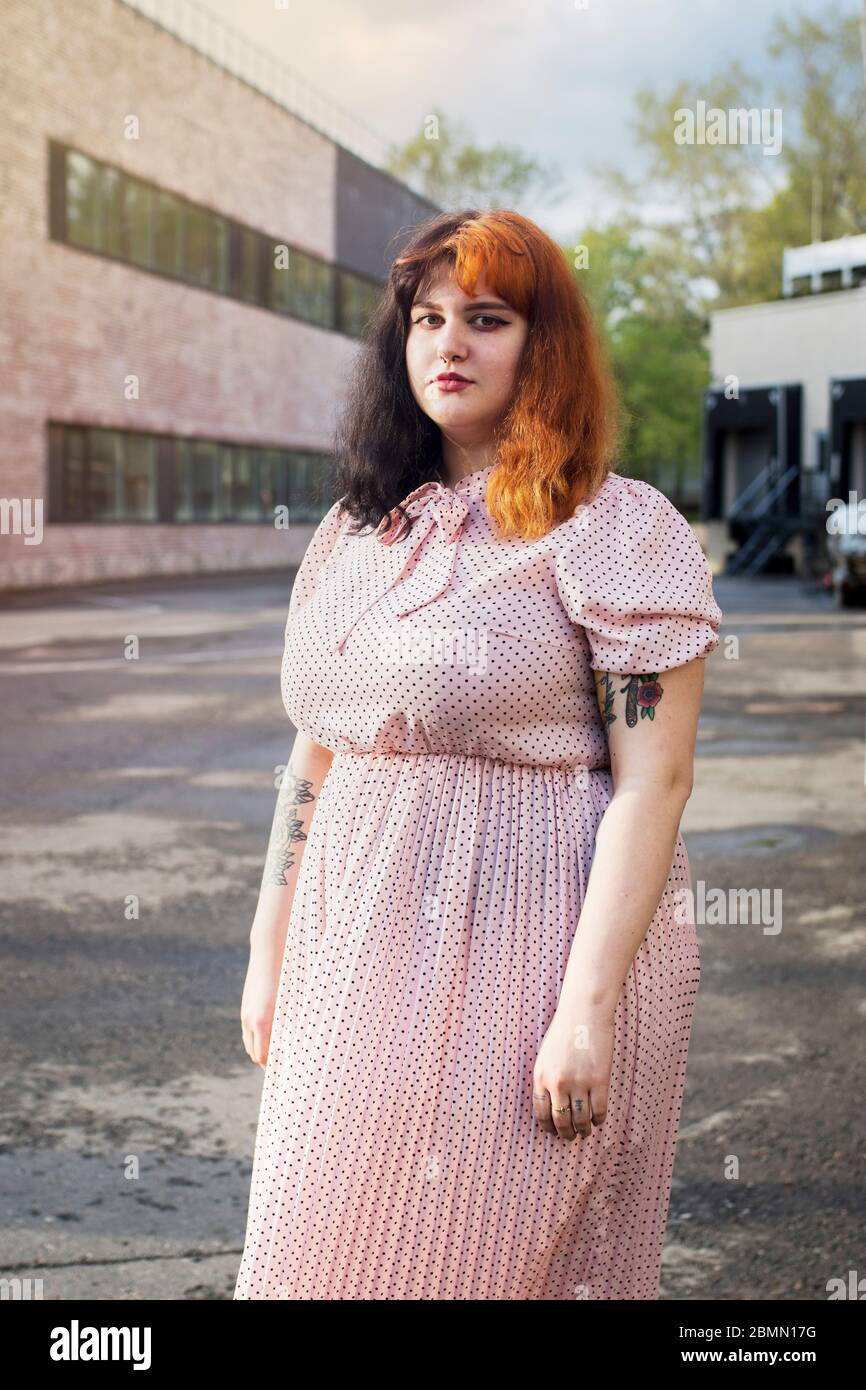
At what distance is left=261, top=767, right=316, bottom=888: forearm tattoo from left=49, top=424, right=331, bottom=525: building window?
2679 centimetres

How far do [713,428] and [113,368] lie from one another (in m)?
17.7

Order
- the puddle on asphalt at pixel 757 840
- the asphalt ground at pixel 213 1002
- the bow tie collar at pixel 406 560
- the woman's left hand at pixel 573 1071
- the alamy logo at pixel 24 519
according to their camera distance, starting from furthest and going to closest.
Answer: the alamy logo at pixel 24 519 < the puddle on asphalt at pixel 757 840 < the asphalt ground at pixel 213 1002 < the bow tie collar at pixel 406 560 < the woman's left hand at pixel 573 1071

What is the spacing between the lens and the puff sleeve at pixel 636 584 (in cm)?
237

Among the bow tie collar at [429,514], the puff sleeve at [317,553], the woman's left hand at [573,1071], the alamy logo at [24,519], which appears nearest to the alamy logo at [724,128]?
the alamy logo at [24,519]

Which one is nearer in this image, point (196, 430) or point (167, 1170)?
point (167, 1170)

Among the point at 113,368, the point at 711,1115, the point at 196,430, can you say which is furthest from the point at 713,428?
the point at 711,1115

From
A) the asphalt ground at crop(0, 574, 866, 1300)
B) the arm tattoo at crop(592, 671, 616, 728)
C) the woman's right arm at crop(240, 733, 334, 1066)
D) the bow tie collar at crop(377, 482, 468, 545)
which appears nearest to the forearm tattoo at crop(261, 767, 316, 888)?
the woman's right arm at crop(240, 733, 334, 1066)

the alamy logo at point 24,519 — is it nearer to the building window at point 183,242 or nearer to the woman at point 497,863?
the building window at point 183,242

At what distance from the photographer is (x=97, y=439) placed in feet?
101

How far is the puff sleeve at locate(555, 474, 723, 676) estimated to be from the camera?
237cm

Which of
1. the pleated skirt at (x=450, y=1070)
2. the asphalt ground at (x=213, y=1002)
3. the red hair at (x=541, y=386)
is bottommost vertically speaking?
the asphalt ground at (x=213, y=1002)

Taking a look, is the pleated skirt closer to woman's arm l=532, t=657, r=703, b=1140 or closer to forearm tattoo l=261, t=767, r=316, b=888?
woman's arm l=532, t=657, r=703, b=1140
